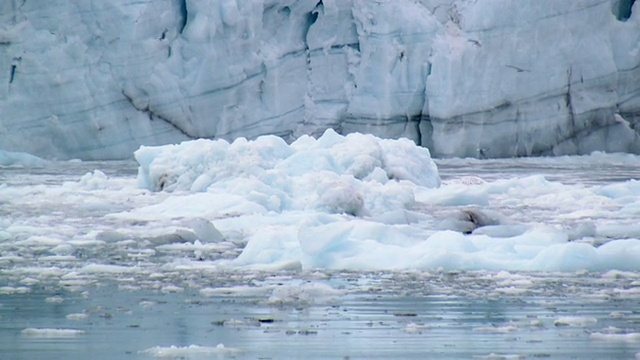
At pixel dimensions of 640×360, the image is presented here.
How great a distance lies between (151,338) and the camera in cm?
364

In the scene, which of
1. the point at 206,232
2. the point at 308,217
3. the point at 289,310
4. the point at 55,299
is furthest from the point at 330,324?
the point at 308,217

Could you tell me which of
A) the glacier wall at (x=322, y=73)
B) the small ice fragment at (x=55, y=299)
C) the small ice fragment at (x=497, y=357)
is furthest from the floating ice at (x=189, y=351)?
the glacier wall at (x=322, y=73)

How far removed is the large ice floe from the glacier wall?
453 centimetres

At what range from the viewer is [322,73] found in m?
15.6

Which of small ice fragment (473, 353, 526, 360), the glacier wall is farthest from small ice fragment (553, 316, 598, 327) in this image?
the glacier wall

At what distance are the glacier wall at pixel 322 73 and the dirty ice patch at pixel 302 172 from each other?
4.79 meters

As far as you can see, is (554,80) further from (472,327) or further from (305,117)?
(472,327)

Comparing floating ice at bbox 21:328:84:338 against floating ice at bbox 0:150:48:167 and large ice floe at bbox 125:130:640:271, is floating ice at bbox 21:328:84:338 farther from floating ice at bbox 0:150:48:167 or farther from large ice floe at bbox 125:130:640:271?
floating ice at bbox 0:150:48:167

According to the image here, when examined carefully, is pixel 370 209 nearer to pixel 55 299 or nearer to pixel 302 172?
pixel 302 172

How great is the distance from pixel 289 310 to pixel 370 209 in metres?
3.79

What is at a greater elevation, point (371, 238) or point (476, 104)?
point (476, 104)

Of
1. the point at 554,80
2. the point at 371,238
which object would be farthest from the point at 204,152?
the point at 554,80

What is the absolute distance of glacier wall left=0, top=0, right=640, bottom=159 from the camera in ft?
47.9

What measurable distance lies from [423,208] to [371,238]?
254 cm
